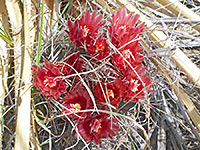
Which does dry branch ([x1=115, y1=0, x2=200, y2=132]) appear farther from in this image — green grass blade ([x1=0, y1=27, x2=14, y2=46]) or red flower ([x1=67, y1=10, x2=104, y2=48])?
green grass blade ([x1=0, y1=27, x2=14, y2=46])

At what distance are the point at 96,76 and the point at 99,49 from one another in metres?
0.08

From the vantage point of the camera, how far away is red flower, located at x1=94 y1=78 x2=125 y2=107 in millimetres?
605

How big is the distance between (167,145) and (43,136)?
0.46 metres

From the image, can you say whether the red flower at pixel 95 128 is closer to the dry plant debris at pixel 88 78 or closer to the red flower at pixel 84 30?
the dry plant debris at pixel 88 78

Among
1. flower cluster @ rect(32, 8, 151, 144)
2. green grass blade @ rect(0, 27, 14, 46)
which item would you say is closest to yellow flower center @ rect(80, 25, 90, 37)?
flower cluster @ rect(32, 8, 151, 144)

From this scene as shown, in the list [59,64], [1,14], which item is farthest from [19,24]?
[59,64]

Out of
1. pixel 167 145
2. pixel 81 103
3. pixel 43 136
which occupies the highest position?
pixel 81 103

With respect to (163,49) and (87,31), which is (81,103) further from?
(163,49)

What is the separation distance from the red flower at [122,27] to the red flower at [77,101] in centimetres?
16

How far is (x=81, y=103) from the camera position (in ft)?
2.10

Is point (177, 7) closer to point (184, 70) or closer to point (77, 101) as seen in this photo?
point (184, 70)

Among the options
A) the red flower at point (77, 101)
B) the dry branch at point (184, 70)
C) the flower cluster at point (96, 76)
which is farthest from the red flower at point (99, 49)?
the dry branch at point (184, 70)

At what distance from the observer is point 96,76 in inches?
26.6

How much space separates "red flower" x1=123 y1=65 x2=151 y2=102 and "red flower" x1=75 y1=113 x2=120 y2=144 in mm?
86
